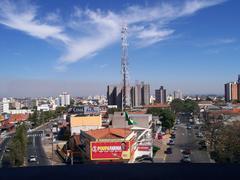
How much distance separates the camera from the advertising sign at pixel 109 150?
1358 centimetres

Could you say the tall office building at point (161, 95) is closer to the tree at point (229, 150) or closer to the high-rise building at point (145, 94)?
the high-rise building at point (145, 94)

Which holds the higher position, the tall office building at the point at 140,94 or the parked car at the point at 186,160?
the tall office building at the point at 140,94

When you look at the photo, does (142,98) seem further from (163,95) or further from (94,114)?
(94,114)

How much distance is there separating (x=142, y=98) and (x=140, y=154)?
48.2 m

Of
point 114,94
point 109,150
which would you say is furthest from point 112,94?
point 109,150

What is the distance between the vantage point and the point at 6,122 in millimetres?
41875

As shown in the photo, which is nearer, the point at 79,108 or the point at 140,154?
the point at 140,154

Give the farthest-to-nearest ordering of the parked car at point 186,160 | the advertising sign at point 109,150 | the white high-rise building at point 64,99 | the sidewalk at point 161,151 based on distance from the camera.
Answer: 1. the white high-rise building at point 64,99
2. the sidewalk at point 161,151
3. the parked car at point 186,160
4. the advertising sign at point 109,150

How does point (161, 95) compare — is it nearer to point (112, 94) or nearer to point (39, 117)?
point (112, 94)

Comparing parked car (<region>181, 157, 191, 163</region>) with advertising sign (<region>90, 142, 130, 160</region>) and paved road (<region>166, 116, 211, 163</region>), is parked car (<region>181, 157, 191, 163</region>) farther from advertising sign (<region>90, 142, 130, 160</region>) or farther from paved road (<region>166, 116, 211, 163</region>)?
advertising sign (<region>90, 142, 130, 160</region>)

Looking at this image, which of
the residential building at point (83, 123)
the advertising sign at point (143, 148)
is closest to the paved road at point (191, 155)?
the advertising sign at point (143, 148)

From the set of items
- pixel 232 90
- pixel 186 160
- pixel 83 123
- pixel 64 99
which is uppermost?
pixel 232 90

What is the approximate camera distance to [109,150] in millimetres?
13688

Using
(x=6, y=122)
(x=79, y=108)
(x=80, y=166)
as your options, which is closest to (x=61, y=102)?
(x=6, y=122)
